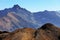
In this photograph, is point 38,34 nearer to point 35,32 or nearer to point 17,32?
point 35,32

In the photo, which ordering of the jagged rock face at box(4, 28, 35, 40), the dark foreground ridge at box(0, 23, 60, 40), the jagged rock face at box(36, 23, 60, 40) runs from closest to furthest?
the jagged rock face at box(36, 23, 60, 40) < the dark foreground ridge at box(0, 23, 60, 40) < the jagged rock face at box(4, 28, 35, 40)

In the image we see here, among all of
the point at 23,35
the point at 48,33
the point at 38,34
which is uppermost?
the point at 48,33

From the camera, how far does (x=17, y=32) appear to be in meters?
22.2

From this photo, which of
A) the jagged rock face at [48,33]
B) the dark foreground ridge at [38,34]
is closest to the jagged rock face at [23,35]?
the dark foreground ridge at [38,34]

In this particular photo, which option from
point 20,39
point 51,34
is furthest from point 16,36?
point 51,34

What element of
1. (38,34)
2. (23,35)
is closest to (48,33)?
(38,34)

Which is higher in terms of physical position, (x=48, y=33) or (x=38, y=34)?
(x=48, y=33)

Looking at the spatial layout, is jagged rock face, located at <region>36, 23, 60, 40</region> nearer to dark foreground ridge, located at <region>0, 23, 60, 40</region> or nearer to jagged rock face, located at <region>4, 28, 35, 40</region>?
dark foreground ridge, located at <region>0, 23, 60, 40</region>

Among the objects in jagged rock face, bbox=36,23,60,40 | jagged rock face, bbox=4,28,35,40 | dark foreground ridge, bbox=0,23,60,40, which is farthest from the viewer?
jagged rock face, bbox=4,28,35,40

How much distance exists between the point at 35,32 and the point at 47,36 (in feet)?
5.48

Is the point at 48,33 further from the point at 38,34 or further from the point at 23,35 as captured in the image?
the point at 23,35

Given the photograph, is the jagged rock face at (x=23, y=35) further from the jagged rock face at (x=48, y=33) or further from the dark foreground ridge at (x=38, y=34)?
the jagged rock face at (x=48, y=33)

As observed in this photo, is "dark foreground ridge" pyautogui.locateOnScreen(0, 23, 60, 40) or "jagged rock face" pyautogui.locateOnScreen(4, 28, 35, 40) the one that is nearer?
"dark foreground ridge" pyautogui.locateOnScreen(0, 23, 60, 40)

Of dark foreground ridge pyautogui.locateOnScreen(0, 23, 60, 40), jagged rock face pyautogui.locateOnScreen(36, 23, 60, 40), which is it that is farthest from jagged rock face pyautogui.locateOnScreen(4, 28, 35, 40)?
jagged rock face pyautogui.locateOnScreen(36, 23, 60, 40)
